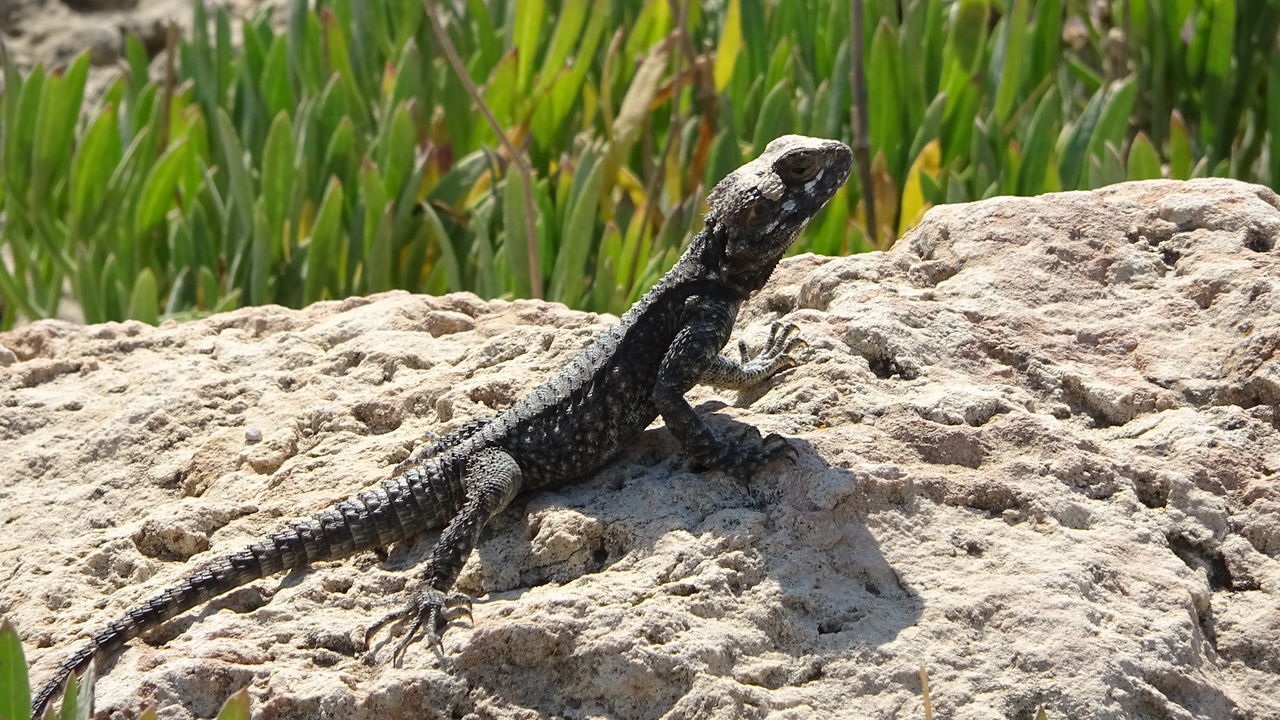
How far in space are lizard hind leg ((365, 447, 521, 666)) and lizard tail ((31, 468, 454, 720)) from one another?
13 centimetres

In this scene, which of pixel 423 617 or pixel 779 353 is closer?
pixel 423 617

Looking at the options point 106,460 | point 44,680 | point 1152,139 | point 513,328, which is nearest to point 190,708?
point 44,680

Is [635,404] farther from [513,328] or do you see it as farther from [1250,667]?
[1250,667]

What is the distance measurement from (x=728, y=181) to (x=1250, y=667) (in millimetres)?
2040

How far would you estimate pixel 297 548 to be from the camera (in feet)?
12.7

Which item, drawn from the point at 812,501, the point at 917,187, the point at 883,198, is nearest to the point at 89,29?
the point at 883,198

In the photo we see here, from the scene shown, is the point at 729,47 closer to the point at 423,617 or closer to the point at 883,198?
the point at 883,198

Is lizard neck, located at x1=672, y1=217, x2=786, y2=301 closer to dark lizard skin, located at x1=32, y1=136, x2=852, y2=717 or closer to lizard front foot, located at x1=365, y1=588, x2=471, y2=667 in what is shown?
dark lizard skin, located at x1=32, y1=136, x2=852, y2=717

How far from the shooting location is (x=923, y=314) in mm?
4293

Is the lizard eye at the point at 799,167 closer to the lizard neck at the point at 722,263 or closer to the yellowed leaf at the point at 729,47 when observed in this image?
the lizard neck at the point at 722,263

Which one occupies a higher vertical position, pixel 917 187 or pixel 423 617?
pixel 917 187

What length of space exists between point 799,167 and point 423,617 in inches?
68.9

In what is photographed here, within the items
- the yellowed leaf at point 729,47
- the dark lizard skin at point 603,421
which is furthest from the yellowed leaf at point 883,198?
the dark lizard skin at point 603,421

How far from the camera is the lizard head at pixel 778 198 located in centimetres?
423
